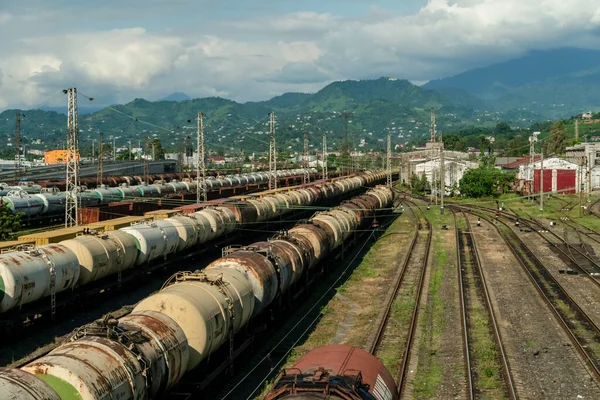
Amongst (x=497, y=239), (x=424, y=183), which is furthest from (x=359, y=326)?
(x=424, y=183)

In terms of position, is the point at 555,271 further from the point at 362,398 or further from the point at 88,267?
the point at 362,398

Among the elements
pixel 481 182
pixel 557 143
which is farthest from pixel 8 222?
pixel 557 143

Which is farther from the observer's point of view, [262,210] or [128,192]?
[128,192]

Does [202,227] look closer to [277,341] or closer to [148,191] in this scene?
[277,341]

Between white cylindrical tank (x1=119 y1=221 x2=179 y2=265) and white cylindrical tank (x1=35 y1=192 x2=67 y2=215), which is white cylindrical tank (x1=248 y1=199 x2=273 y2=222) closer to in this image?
white cylindrical tank (x1=119 y1=221 x2=179 y2=265)

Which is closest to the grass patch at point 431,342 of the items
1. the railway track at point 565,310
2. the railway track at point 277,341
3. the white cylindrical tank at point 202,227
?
the railway track at point 277,341

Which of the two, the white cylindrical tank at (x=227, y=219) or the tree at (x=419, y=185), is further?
the tree at (x=419, y=185)

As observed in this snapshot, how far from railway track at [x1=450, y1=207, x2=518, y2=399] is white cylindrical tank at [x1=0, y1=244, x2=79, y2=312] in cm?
1554

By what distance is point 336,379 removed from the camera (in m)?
10.8

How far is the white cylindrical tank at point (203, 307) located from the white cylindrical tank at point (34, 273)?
26.0 feet

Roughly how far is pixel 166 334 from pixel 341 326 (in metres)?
12.5

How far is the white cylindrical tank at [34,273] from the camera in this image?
2133 cm

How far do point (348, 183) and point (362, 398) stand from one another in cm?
6717

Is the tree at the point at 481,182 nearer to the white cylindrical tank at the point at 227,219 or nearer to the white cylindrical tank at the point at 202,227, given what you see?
the white cylindrical tank at the point at 227,219
